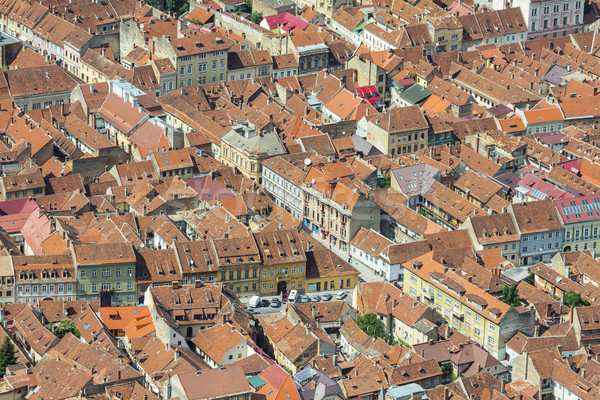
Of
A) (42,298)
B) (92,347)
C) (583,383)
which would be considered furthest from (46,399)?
(583,383)

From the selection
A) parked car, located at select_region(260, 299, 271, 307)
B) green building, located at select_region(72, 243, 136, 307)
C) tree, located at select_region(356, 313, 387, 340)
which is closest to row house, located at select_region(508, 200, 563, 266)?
tree, located at select_region(356, 313, 387, 340)

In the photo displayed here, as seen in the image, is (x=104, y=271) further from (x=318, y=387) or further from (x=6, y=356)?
(x=318, y=387)

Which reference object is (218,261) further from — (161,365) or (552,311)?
(552,311)

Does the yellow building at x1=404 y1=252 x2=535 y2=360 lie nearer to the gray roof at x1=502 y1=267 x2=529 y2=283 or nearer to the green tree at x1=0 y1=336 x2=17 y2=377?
the gray roof at x1=502 y1=267 x2=529 y2=283

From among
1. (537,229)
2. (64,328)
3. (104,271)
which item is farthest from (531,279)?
(64,328)

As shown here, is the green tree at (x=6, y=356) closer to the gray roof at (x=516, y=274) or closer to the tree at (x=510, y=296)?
the tree at (x=510, y=296)
